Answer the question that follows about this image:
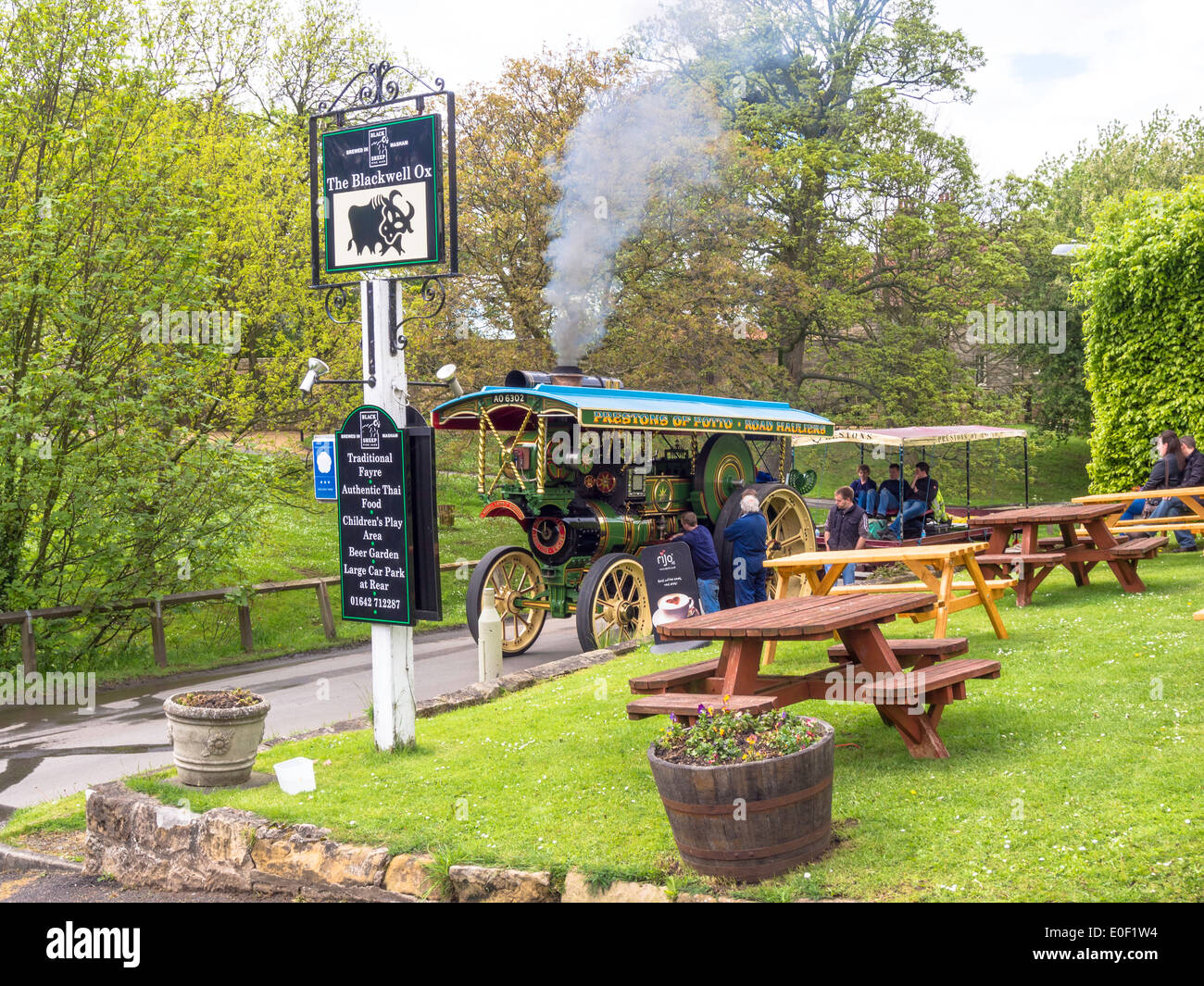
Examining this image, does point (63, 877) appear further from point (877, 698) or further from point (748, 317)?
point (748, 317)

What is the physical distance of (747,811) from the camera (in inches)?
189

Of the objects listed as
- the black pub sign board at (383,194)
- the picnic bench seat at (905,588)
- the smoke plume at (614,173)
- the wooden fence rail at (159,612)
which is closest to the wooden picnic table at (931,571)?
the picnic bench seat at (905,588)

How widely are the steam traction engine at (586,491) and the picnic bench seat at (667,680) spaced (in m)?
5.42

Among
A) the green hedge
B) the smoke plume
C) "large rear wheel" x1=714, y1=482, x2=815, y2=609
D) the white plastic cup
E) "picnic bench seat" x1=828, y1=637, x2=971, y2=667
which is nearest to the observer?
"picnic bench seat" x1=828, y1=637, x2=971, y2=667

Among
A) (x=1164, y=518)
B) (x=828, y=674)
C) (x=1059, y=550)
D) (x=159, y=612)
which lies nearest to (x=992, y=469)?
(x=1164, y=518)

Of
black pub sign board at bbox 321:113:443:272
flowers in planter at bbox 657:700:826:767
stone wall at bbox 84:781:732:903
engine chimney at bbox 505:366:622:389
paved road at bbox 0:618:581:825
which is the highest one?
black pub sign board at bbox 321:113:443:272

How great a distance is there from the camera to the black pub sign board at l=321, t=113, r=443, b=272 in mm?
7883

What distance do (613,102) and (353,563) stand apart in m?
17.6

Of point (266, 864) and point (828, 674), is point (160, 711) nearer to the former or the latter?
point (266, 864)

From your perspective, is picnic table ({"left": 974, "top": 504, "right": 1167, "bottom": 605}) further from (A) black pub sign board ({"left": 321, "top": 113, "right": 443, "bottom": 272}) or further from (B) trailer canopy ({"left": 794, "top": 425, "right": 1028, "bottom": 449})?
(A) black pub sign board ({"left": 321, "top": 113, "right": 443, "bottom": 272})

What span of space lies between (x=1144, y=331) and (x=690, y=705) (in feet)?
50.7

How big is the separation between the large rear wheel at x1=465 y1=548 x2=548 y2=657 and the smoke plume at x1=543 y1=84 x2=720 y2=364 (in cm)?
738

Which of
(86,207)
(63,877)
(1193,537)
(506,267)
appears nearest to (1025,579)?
(1193,537)

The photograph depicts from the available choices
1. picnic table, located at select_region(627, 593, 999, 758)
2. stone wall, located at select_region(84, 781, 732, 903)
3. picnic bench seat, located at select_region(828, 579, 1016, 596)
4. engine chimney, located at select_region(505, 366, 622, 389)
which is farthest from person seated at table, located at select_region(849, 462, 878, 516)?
stone wall, located at select_region(84, 781, 732, 903)
